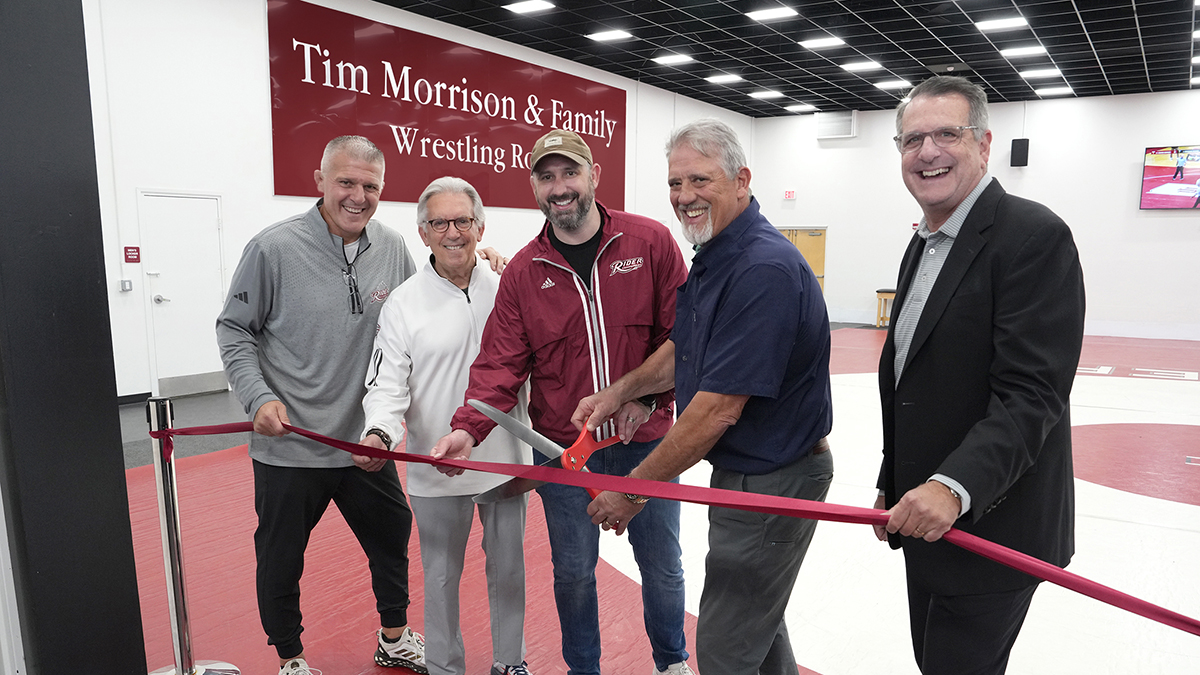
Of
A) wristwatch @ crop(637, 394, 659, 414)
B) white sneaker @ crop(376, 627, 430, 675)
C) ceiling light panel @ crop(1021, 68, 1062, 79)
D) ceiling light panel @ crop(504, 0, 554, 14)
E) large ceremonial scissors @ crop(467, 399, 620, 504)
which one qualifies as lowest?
white sneaker @ crop(376, 627, 430, 675)

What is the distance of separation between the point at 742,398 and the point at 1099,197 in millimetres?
15320

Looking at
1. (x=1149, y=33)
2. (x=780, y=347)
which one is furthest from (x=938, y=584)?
(x=1149, y=33)

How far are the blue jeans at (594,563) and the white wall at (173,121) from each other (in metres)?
6.33

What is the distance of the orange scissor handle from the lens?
2.15 metres

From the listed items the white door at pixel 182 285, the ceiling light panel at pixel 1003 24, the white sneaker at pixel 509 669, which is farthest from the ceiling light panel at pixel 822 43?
the white sneaker at pixel 509 669

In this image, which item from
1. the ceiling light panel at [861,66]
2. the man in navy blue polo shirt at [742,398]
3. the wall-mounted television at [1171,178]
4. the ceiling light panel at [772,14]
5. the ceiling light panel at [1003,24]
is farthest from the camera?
the wall-mounted television at [1171,178]

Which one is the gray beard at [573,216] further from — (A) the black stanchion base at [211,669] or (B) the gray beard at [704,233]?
(A) the black stanchion base at [211,669]

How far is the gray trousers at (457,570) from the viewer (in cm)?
238

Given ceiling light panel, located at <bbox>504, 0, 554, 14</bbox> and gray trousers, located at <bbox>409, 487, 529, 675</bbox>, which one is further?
ceiling light panel, located at <bbox>504, 0, 554, 14</bbox>

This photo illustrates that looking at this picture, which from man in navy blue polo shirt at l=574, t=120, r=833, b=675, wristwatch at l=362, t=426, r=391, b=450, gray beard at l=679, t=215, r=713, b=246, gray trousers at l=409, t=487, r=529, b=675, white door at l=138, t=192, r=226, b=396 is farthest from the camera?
white door at l=138, t=192, r=226, b=396

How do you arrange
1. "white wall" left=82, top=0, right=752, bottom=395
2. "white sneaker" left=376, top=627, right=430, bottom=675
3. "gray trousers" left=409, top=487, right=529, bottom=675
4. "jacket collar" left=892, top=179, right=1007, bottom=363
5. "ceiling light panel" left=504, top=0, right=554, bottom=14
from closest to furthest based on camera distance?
"jacket collar" left=892, top=179, right=1007, bottom=363
"gray trousers" left=409, top=487, right=529, bottom=675
"white sneaker" left=376, top=627, right=430, bottom=675
"white wall" left=82, top=0, right=752, bottom=395
"ceiling light panel" left=504, top=0, right=554, bottom=14

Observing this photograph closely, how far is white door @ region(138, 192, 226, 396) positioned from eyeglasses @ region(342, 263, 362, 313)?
226 inches

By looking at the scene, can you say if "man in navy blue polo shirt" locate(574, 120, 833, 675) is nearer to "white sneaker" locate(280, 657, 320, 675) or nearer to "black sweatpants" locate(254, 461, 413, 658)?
"black sweatpants" locate(254, 461, 413, 658)

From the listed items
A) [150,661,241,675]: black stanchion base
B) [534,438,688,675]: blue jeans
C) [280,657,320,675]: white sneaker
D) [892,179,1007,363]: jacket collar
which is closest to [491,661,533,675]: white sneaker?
[534,438,688,675]: blue jeans
